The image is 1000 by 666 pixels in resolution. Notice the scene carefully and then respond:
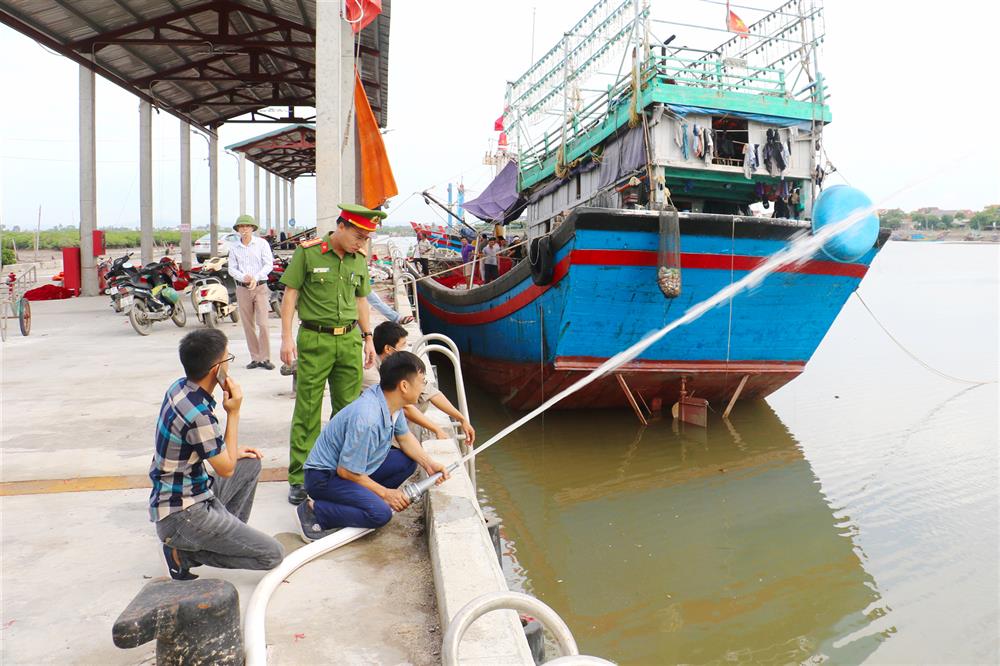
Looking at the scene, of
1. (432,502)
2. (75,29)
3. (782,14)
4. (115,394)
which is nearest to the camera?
(432,502)

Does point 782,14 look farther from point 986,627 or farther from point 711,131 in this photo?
point 986,627


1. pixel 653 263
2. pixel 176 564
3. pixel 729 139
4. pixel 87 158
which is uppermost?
pixel 87 158

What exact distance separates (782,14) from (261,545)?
350 inches

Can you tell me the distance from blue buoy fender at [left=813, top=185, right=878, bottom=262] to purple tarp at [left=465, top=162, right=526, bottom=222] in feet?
24.5

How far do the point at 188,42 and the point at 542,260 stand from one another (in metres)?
8.85

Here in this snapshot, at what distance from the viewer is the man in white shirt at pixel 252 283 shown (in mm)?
7230

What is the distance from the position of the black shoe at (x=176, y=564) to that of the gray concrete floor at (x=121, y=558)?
7.4 inches

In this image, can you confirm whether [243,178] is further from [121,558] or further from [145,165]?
[121,558]

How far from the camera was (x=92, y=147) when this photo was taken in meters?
14.2

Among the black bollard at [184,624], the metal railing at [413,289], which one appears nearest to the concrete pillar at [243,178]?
the metal railing at [413,289]

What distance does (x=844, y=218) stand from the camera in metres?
7.29

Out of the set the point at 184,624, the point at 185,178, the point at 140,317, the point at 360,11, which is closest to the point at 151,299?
the point at 140,317

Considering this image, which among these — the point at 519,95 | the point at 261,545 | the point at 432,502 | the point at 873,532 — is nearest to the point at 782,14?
the point at 519,95

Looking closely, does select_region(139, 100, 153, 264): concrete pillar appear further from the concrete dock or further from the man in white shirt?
the concrete dock
